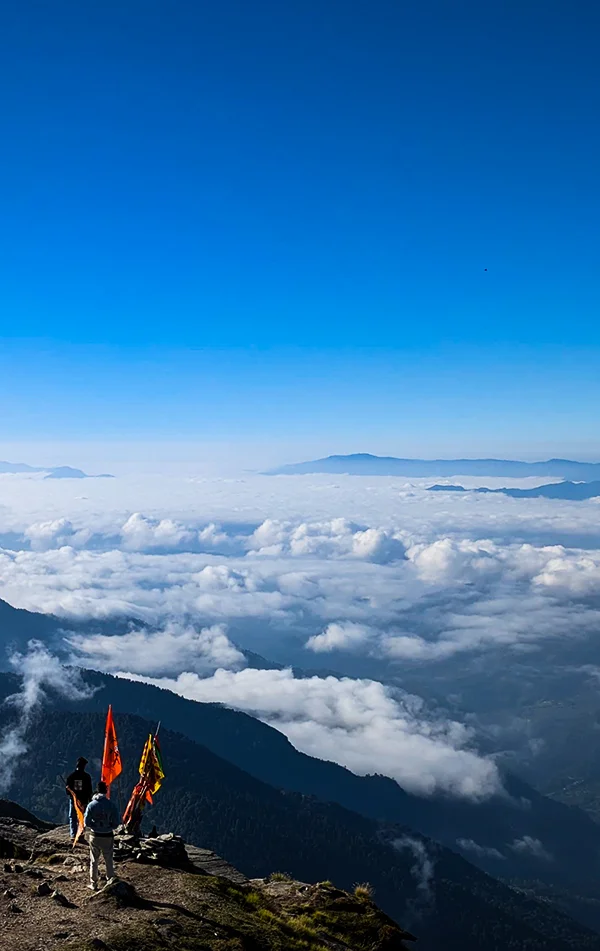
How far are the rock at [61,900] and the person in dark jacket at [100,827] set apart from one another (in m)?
1.23

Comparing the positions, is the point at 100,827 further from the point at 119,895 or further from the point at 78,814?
the point at 78,814

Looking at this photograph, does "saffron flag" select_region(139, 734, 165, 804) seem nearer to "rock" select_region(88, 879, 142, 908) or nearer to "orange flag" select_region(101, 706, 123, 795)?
"orange flag" select_region(101, 706, 123, 795)

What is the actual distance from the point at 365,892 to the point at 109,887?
14.2 metres

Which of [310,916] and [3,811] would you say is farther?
[3,811]

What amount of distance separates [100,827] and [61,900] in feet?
8.20

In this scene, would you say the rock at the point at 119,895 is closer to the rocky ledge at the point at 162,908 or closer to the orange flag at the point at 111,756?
the rocky ledge at the point at 162,908

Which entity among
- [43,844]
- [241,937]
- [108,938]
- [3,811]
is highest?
[108,938]

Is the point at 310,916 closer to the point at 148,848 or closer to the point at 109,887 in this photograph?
the point at 148,848

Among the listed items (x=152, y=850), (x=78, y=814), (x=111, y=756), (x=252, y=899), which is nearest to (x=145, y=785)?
(x=111, y=756)

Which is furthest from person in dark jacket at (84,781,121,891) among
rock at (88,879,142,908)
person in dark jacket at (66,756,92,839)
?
person in dark jacket at (66,756,92,839)

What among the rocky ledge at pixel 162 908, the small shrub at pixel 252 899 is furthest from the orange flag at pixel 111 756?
the small shrub at pixel 252 899

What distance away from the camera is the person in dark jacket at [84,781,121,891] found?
21859mm

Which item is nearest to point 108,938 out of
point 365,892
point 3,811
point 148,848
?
point 148,848

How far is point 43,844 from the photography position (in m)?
30.4
